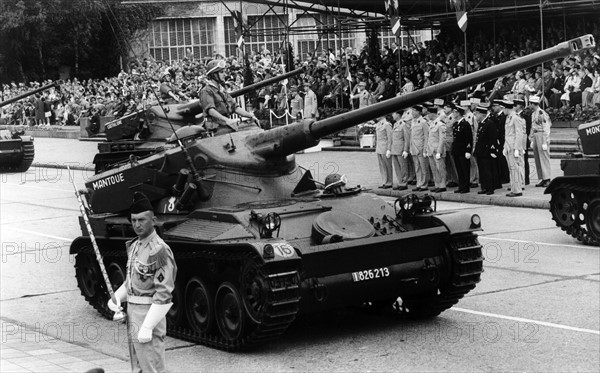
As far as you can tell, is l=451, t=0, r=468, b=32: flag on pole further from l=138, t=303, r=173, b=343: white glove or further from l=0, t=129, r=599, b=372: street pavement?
l=138, t=303, r=173, b=343: white glove

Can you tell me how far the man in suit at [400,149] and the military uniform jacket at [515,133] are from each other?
3141mm

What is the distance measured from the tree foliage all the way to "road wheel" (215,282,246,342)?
2743 cm

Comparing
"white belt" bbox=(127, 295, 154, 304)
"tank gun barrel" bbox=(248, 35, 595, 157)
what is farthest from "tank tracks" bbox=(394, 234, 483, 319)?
"white belt" bbox=(127, 295, 154, 304)

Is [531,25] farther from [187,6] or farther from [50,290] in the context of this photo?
[50,290]

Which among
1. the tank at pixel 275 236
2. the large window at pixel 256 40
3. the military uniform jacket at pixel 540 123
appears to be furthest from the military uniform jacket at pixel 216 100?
the large window at pixel 256 40

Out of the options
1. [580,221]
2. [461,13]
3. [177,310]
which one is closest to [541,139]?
[580,221]

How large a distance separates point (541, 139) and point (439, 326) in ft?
40.6

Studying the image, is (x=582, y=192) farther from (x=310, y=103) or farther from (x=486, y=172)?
(x=310, y=103)

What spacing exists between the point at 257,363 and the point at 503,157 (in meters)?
14.9

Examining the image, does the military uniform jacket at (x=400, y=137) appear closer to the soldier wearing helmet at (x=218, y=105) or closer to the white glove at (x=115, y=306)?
the soldier wearing helmet at (x=218, y=105)

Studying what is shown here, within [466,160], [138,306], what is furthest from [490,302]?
[466,160]

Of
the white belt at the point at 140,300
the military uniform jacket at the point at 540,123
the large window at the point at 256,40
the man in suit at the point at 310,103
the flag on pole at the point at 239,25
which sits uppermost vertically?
the large window at the point at 256,40

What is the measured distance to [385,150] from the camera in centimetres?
2695

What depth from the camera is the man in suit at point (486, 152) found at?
24.0 m
